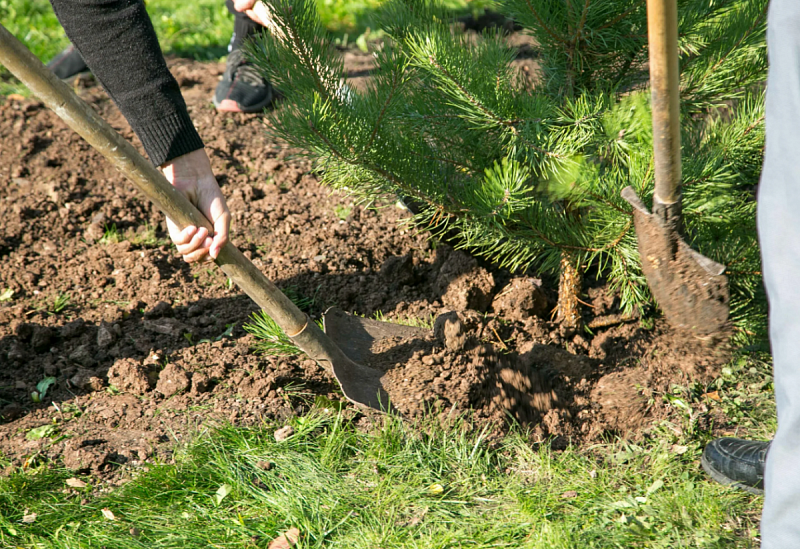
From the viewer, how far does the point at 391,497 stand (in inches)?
64.9

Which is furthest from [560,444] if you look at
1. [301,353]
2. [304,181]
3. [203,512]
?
[304,181]

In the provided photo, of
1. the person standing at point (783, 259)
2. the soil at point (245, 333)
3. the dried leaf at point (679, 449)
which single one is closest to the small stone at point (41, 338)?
the soil at point (245, 333)

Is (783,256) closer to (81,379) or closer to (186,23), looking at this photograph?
(81,379)

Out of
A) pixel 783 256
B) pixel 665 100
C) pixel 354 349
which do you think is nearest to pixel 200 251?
pixel 354 349

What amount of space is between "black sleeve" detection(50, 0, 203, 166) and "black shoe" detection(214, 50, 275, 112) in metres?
1.75

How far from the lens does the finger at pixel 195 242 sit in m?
1.55

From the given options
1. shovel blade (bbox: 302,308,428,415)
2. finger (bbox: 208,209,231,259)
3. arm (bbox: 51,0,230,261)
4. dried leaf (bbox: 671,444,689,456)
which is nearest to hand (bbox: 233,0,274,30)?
arm (bbox: 51,0,230,261)

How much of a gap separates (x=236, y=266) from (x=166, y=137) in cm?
39

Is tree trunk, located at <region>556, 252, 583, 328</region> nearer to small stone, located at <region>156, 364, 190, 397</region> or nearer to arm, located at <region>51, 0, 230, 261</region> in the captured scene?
arm, located at <region>51, 0, 230, 261</region>

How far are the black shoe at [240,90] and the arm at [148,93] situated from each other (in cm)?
176

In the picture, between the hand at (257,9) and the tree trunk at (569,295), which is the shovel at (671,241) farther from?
the hand at (257,9)

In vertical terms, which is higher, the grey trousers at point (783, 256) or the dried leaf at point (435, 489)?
the grey trousers at point (783, 256)

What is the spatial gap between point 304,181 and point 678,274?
1.91m

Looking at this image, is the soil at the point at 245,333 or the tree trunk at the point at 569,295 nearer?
the soil at the point at 245,333
